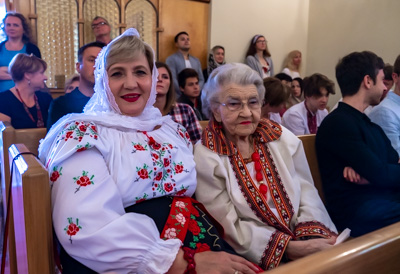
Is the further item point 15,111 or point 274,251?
point 15,111

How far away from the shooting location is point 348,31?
6953mm

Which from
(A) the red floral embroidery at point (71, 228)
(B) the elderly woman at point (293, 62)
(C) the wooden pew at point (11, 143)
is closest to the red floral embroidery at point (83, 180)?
(A) the red floral embroidery at point (71, 228)

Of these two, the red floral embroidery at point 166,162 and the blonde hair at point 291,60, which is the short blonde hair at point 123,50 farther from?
the blonde hair at point 291,60

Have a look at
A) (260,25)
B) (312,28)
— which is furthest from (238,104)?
(312,28)

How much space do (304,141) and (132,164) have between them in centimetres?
113

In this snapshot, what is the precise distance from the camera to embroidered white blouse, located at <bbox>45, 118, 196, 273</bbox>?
44.1 inches

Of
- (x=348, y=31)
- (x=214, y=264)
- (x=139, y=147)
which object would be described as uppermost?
(x=348, y=31)

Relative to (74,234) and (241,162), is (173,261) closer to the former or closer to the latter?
(74,234)

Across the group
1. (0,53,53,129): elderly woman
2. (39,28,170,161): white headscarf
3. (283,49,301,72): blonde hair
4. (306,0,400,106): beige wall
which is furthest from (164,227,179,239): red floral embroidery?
(283,49,301,72): blonde hair

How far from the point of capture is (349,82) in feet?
6.80

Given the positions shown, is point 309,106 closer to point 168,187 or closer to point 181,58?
point 168,187

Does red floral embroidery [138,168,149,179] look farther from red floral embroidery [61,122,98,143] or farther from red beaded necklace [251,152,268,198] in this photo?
red beaded necklace [251,152,268,198]

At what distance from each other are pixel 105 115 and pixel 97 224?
441mm

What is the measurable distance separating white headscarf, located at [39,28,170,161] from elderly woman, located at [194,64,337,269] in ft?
0.93
